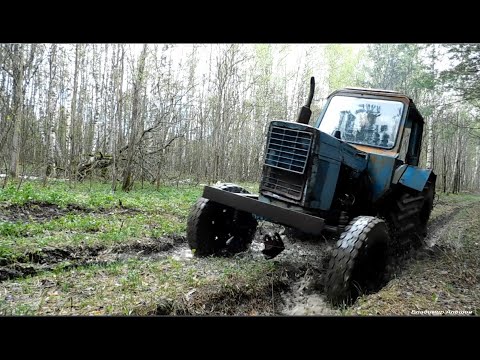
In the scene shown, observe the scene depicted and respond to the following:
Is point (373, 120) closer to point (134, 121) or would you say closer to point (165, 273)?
point (165, 273)

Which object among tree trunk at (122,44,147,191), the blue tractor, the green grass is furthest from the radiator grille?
tree trunk at (122,44,147,191)

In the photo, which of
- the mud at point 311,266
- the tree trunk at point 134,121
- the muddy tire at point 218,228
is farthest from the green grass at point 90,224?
the tree trunk at point 134,121

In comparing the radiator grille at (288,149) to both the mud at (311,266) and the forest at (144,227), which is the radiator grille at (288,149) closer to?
the forest at (144,227)

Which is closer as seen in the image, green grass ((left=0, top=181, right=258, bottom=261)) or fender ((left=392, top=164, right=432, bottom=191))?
green grass ((left=0, top=181, right=258, bottom=261))

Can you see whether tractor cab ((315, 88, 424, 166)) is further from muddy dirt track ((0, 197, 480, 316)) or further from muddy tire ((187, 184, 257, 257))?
muddy tire ((187, 184, 257, 257))

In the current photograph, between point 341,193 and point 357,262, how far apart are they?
48.5 inches

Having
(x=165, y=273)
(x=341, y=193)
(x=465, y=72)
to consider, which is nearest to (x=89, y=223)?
(x=165, y=273)

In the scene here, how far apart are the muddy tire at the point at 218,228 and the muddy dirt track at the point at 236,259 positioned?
0.67 ft

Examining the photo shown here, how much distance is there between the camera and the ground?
9.60 ft

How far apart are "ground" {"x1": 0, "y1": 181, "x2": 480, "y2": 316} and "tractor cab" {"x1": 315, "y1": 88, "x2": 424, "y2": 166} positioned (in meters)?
1.67

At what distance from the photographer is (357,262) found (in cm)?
334

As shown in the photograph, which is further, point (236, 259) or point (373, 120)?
point (373, 120)
